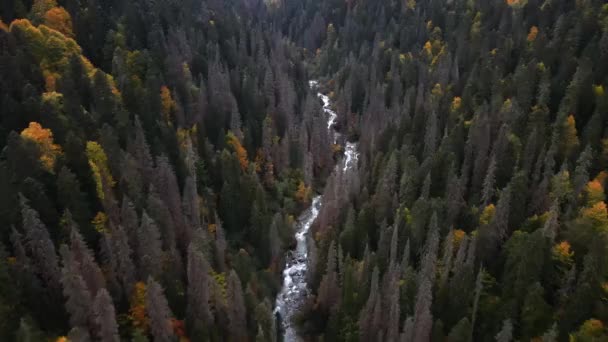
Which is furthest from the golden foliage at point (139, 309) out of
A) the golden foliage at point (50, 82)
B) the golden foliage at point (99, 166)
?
the golden foliage at point (50, 82)

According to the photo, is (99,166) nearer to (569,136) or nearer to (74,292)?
(74,292)

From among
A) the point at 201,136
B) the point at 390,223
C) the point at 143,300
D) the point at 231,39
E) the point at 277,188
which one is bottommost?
the point at 143,300

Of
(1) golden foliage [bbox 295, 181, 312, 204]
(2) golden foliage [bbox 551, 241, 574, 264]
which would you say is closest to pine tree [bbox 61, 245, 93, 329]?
(1) golden foliage [bbox 295, 181, 312, 204]

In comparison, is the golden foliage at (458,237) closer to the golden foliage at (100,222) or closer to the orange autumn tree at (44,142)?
the golden foliage at (100,222)

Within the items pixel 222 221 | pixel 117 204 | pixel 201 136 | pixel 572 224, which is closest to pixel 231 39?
pixel 201 136

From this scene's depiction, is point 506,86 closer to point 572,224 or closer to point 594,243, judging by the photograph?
point 572,224

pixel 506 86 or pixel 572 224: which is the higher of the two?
pixel 506 86
